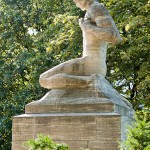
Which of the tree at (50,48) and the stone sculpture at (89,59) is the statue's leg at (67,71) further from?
the tree at (50,48)

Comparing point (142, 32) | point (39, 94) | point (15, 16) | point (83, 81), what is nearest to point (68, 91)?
point (83, 81)

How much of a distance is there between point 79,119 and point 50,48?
8.94m

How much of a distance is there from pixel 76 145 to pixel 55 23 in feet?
33.5

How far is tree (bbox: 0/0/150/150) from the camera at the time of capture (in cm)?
1591

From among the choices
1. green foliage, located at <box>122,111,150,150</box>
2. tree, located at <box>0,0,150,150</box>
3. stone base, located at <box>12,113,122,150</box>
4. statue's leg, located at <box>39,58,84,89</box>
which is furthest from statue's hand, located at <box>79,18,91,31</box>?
tree, located at <box>0,0,150,150</box>

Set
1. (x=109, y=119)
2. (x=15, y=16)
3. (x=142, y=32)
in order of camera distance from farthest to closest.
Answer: (x=15, y=16) < (x=142, y=32) < (x=109, y=119)

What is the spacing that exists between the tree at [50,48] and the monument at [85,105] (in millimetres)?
5542

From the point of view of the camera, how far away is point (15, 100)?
1806cm

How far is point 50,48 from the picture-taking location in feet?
55.0

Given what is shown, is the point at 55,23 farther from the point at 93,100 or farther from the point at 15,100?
the point at 93,100

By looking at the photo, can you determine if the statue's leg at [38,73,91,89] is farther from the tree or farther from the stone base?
the tree

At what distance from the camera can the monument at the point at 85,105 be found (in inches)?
311

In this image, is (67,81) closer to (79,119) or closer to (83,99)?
(83,99)

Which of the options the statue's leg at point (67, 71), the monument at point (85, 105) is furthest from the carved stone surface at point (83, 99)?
the statue's leg at point (67, 71)
